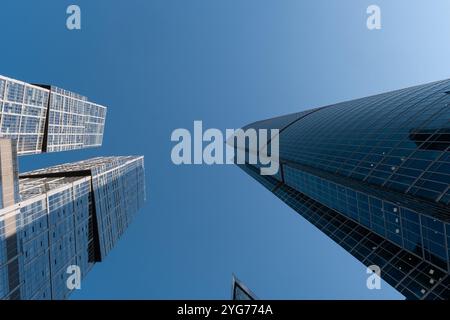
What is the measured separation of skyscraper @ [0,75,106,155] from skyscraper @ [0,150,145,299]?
53.0m

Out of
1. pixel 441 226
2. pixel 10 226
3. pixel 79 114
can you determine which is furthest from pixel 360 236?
pixel 79 114

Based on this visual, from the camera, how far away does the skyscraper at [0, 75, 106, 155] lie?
12159 centimetres

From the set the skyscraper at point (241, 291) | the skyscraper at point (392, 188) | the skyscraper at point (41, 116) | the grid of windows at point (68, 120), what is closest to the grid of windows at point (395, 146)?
the skyscraper at point (392, 188)

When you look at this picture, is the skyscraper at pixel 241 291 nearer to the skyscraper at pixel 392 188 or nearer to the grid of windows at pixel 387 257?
the skyscraper at pixel 392 188

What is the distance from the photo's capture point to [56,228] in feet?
213

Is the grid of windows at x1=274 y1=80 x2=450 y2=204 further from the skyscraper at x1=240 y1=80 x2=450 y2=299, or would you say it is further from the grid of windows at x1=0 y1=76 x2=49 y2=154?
the grid of windows at x1=0 y1=76 x2=49 y2=154

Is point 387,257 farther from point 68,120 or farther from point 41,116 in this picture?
point 68,120

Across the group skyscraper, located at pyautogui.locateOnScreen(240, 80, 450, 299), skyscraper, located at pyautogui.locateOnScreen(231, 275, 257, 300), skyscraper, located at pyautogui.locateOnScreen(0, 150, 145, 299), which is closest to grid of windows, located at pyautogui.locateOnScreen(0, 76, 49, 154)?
skyscraper, located at pyautogui.locateOnScreen(0, 150, 145, 299)

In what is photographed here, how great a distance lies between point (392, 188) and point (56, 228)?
64854 mm

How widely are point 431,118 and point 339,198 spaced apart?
61.6 ft

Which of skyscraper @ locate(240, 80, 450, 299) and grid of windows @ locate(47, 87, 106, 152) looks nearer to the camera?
skyscraper @ locate(240, 80, 450, 299)

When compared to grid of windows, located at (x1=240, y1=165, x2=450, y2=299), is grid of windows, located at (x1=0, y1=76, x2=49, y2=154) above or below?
above

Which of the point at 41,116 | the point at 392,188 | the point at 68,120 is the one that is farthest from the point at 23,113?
the point at 392,188
